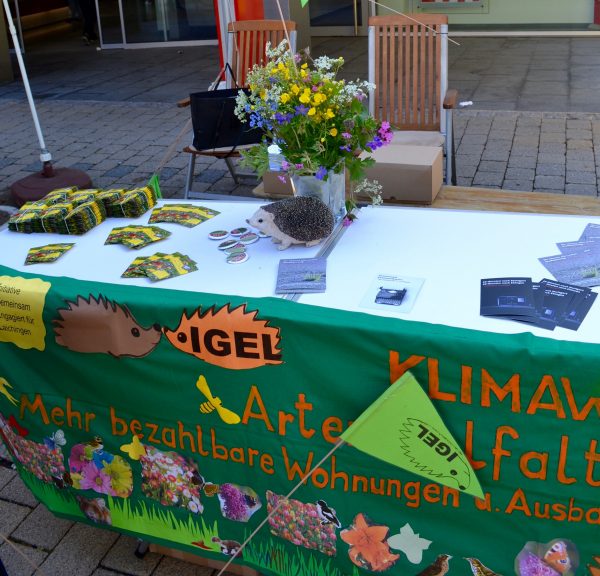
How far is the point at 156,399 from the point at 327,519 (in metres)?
0.57

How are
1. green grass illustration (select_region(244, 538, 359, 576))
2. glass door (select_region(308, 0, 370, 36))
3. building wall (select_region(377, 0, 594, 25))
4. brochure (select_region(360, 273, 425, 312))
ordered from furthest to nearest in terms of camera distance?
glass door (select_region(308, 0, 370, 36)) < building wall (select_region(377, 0, 594, 25)) < green grass illustration (select_region(244, 538, 359, 576)) < brochure (select_region(360, 273, 425, 312))

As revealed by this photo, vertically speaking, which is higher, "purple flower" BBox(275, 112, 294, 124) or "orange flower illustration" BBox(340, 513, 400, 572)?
"purple flower" BBox(275, 112, 294, 124)

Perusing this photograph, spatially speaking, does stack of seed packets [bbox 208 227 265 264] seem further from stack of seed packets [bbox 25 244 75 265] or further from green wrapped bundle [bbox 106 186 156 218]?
stack of seed packets [bbox 25 244 75 265]

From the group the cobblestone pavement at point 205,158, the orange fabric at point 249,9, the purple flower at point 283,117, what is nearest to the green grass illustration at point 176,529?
the purple flower at point 283,117

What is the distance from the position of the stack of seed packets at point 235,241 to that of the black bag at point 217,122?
144 centimetres

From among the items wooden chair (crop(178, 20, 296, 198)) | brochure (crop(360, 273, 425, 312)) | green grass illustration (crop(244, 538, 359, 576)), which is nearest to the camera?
brochure (crop(360, 273, 425, 312))

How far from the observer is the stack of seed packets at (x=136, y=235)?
240 cm

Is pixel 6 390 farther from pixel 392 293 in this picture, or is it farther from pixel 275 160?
pixel 392 293

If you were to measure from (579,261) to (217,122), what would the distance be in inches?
90.5

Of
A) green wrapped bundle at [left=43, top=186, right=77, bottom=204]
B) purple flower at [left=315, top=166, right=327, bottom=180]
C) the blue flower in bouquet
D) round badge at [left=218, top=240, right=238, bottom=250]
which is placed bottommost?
round badge at [left=218, top=240, right=238, bottom=250]

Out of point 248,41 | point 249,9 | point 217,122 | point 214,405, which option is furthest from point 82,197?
point 249,9

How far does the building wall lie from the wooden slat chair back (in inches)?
229

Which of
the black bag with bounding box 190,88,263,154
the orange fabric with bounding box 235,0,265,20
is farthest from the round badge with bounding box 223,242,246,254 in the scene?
the orange fabric with bounding box 235,0,265,20

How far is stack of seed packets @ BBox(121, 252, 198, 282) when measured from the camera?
215 centimetres
